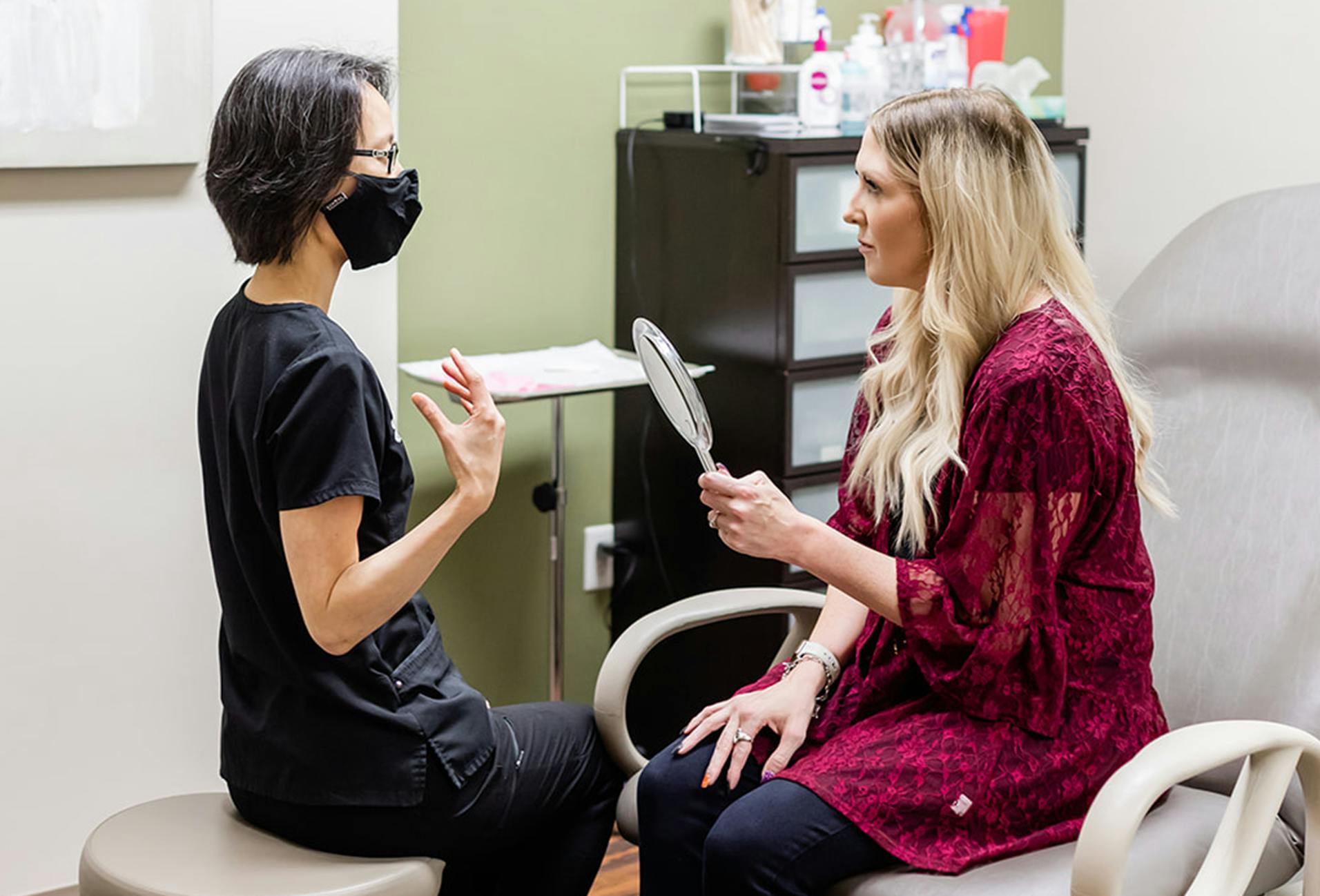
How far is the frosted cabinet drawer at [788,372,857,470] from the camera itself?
96.1 inches

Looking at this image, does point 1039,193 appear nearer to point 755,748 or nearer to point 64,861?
point 755,748

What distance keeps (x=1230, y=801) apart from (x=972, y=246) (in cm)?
64

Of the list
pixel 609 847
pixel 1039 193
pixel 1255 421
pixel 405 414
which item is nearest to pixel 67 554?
pixel 405 414

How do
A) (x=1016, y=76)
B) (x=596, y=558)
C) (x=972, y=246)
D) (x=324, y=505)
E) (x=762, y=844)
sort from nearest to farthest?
(x=324, y=505)
(x=762, y=844)
(x=972, y=246)
(x=1016, y=76)
(x=596, y=558)

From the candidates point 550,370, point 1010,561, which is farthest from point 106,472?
point 1010,561

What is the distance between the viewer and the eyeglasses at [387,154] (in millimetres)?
1530

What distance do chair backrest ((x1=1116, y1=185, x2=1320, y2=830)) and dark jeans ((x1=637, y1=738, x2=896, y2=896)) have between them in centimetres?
50

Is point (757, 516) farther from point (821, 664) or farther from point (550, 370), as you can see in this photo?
point (550, 370)

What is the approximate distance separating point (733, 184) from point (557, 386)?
0.44 m

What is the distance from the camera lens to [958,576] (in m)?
1.56

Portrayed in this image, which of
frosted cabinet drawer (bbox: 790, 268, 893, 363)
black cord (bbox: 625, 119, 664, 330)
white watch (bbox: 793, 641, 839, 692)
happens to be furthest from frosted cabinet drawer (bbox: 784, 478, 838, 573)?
white watch (bbox: 793, 641, 839, 692)

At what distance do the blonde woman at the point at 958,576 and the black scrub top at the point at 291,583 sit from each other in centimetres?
31

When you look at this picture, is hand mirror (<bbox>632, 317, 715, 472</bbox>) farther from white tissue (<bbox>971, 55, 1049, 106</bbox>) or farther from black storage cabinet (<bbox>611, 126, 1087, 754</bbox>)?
white tissue (<bbox>971, 55, 1049, 106</bbox>)

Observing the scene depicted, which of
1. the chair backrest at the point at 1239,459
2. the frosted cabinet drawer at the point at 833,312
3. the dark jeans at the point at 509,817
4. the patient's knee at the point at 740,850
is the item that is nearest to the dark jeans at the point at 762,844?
the patient's knee at the point at 740,850
